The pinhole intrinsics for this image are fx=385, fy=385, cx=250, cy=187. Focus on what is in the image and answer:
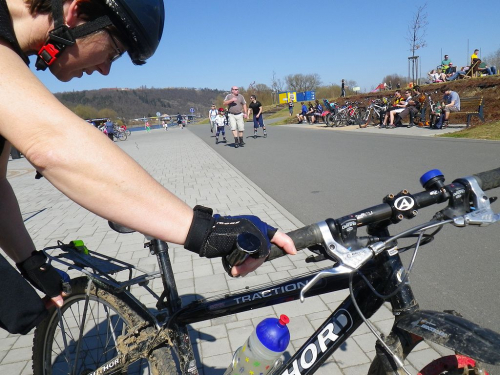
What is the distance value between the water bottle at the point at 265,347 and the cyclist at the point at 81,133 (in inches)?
22.7

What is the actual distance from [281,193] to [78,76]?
6.07 metres

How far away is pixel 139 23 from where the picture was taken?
1300 millimetres

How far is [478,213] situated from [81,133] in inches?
48.4

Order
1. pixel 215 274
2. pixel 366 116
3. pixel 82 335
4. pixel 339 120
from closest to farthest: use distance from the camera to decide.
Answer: pixel 82 335
pixel 215 274
pixel 366 116
pixel 339 120

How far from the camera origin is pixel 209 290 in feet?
12.2

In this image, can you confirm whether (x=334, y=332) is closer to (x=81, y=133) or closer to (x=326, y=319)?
(x=326, y=319)

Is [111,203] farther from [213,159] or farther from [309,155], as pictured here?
[213,159]

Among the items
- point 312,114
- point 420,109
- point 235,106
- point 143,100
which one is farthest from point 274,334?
point 143,100

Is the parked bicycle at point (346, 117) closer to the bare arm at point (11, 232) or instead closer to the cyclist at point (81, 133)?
the bare arm at point (11, 232)

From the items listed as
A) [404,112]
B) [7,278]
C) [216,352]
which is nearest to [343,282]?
[7,278]

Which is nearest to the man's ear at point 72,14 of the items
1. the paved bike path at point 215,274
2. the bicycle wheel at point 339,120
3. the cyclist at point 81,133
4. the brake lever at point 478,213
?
the cyclist at point 81,133

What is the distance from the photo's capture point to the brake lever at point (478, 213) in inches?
48.4

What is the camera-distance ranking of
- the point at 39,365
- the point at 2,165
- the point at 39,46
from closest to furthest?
1. the point at 39,46
2. the point at 2,165
3. the point at 39,365

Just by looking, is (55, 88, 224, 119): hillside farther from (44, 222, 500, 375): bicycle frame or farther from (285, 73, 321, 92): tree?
(44, 222, 500, 375): bicycle frame
